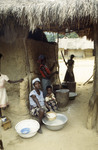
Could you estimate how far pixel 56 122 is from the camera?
3.14 m

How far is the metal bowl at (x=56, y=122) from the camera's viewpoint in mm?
2826

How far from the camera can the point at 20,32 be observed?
11.6 feet

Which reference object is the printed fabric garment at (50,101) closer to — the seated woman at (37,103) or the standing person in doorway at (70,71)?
the seated woman at (37,103)

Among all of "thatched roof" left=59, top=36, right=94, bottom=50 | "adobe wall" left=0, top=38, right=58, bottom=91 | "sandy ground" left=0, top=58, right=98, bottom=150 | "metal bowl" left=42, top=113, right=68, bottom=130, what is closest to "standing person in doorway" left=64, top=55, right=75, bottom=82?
"adobe wall" left=0, top=38, right=58, bottom=91

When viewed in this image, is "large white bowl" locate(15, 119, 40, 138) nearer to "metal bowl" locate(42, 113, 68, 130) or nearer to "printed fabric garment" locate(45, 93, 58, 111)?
"metal bowl" locate(42, 113, 68, 130)

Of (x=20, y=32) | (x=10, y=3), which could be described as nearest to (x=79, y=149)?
(x=20, y=32)

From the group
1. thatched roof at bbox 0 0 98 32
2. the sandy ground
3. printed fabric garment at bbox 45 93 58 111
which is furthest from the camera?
printed fabric garment at bbox 45 93 58 111

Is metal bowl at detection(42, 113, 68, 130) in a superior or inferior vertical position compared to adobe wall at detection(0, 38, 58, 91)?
inferior

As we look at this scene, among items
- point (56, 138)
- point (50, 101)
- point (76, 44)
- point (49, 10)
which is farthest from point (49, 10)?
point (76, 44)

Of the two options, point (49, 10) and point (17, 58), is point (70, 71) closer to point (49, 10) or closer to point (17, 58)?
point (17, 58)

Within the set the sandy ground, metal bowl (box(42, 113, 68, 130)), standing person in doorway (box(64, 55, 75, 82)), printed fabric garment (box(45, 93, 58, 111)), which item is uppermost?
standing person in doorway (box(64, 55, 75, 82))

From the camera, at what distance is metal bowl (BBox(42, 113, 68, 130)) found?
2826 millimetres

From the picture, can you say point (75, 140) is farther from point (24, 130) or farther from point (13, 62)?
point (13, 62)

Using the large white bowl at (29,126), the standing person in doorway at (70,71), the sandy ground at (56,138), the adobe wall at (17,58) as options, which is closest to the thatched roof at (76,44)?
the standing person in doorway at (70,71)
